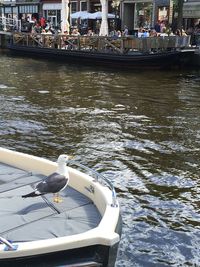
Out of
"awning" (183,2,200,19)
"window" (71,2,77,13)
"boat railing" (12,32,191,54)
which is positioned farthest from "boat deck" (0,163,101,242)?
"window" (71,2,77,13)

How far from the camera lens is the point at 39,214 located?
17.5ft

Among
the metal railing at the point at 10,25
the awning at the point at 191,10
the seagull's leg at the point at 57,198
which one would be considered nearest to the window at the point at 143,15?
the awning at the point at 191,10

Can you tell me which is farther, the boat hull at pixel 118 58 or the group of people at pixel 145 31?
the group of people at pixel 145 31

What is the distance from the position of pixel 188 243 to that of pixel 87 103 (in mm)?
10092

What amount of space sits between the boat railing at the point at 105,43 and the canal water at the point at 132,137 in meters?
1.98

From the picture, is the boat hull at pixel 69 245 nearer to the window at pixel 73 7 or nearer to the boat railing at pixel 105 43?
the boat railing at pixel 105 43

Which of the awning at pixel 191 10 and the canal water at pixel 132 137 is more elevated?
the awning at pixel 191 10

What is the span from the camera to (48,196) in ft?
19.2

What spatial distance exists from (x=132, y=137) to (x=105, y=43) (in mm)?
15455

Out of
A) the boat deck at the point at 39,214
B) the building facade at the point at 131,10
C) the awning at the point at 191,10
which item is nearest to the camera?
the boat deck at the point at 39,214

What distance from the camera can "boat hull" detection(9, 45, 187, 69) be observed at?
24289 millimetres

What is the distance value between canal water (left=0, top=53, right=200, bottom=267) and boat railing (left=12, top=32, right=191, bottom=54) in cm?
198

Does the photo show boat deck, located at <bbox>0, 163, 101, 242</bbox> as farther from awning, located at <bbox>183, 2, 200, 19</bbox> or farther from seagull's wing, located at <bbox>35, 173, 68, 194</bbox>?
awning, located at <bbox>183, 2, 200, 19</bbox>

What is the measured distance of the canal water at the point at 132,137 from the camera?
7137 millimetres
